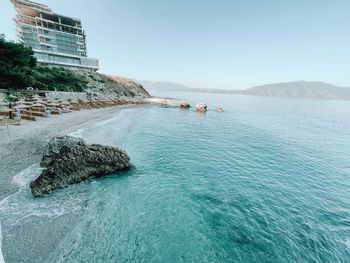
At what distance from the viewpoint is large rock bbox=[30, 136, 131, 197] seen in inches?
304

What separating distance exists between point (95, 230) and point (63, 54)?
254ft

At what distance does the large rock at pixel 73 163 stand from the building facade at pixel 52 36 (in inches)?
2599

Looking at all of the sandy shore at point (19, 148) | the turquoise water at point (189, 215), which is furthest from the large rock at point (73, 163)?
the sandy shore at point (19, 148)

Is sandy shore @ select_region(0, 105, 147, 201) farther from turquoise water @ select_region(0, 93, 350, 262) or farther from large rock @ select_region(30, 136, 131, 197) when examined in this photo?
large rock @ select_region(30, 136, 131, 197)

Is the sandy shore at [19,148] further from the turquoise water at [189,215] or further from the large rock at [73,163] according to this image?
the large rock at [73,163]

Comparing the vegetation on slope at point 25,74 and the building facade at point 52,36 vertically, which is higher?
the building facade at point 52,36

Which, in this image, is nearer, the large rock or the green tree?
the large rock

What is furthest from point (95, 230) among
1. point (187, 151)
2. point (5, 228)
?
point (187, 151)

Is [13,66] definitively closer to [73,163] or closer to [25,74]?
[25,74]

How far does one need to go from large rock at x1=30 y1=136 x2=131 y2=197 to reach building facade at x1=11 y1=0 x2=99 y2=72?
6603 cm

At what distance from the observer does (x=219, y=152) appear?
15984 mm

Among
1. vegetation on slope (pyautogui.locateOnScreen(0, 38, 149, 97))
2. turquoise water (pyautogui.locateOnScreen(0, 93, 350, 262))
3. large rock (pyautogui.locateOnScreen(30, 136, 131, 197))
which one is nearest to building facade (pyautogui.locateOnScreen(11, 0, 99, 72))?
vegetation on slope (pyautogui.locateOnScreen(0, 38, 149, 97))

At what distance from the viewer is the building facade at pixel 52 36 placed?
54.0 meters

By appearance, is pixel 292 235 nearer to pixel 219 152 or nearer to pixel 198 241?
pixel 198 241
